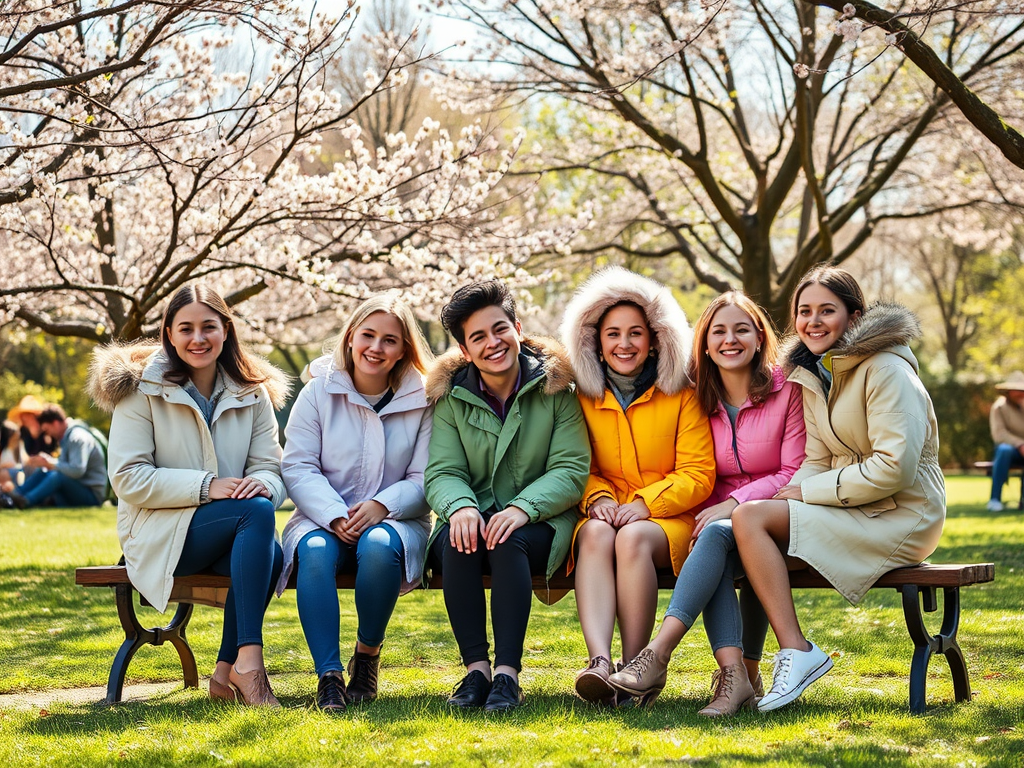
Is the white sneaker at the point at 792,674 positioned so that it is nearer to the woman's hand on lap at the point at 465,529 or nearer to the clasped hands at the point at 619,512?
the clasped hands at the point at 619,512

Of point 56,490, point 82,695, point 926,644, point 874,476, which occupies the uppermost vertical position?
point 874,476

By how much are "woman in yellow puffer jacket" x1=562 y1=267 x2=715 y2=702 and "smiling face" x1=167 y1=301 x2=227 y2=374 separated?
149cm

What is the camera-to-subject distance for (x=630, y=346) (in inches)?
176

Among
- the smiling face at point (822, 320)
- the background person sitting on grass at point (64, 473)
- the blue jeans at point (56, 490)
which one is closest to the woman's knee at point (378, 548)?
the smiling face at point (822, 320)

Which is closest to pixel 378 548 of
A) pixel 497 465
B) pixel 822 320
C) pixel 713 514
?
pixel 497 465

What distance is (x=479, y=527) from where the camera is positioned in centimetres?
414

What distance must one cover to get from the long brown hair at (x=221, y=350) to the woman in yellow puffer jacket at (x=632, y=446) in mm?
1402

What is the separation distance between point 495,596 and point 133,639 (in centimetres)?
161

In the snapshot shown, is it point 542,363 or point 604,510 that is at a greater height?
point 542,363

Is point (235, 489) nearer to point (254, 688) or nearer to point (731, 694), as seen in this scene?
point (254, 688)

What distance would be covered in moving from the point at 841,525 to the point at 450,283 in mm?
6099

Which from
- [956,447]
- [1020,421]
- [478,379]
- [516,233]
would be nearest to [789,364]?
[478,379]

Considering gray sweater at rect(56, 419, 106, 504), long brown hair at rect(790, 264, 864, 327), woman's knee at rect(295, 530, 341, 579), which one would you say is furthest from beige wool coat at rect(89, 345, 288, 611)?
gray sweater at rect(56, 419, 106, 504)

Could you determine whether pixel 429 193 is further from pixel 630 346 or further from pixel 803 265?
pixel 630 346
